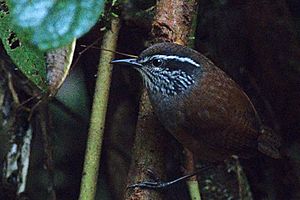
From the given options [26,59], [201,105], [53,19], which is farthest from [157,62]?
[53,19]

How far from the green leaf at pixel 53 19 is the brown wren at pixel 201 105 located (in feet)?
3.24

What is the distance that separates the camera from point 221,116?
2.47 meters

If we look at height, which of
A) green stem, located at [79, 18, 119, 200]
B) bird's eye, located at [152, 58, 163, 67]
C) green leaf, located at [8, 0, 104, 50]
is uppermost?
bird's eye, located at [152, 58, 163, 67]

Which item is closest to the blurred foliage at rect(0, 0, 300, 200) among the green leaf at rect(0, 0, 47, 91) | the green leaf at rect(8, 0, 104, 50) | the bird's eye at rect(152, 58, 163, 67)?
the bird's eye at rect(152, 58, 163, 67)

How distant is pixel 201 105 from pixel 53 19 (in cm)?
120

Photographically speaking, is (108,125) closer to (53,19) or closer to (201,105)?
(201,105)

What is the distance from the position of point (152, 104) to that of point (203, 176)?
757mm

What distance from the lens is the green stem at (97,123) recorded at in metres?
2.27

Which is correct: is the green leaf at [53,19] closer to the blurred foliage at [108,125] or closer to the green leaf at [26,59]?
the green leaf at [26,59]

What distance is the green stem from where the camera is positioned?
2270 millimetres

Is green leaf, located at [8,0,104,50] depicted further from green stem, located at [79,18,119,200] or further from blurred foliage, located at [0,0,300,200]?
blurred foliage, located at [0,0,300,200]

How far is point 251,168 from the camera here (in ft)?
10.2

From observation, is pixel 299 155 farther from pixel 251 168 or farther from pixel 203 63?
pixel 203 63

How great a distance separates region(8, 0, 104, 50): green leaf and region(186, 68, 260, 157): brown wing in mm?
1129
